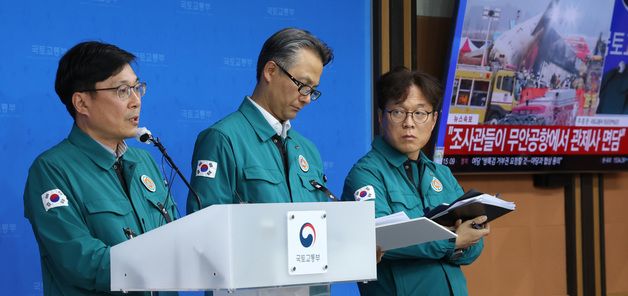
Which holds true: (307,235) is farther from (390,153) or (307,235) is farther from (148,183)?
(390,153)

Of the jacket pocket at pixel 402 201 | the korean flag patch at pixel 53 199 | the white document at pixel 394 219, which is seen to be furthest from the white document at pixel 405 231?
the korean flag patch at pixel 53 199

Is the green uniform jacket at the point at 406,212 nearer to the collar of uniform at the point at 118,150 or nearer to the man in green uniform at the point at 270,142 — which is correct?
the man in green uniform at the point at 270,142

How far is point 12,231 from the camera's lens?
11.7 feet

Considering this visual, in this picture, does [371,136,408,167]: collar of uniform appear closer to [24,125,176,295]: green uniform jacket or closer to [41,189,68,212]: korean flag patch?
[24,125,176,295]: green uniform jacket

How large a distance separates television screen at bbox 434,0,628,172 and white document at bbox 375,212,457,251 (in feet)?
7.60

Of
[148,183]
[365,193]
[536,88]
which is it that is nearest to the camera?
[148,183]

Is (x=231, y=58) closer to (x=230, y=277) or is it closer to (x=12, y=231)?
(x=12, y=231)

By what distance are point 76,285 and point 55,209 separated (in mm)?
206

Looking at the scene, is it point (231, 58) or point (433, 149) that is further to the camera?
point (433, 149)

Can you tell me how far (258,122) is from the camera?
306cm

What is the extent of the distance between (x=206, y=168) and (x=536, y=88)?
2930mm

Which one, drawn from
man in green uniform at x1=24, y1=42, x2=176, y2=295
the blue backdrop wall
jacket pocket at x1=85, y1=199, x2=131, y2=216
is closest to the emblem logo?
man in green uniform at x1=24, y1=42, x2=176, y2=295

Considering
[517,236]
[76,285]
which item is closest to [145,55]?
[76,285]

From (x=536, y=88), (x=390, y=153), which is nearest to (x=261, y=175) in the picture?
(x=390, y=153)
